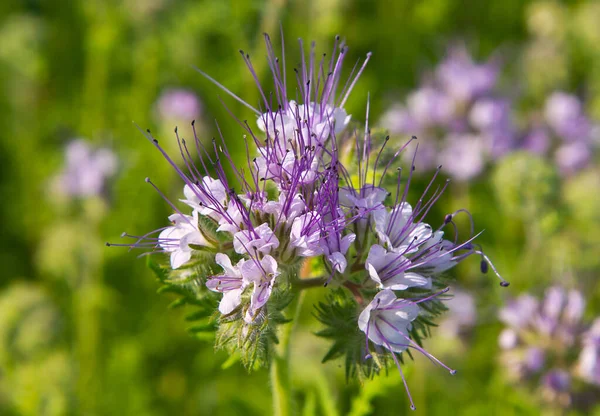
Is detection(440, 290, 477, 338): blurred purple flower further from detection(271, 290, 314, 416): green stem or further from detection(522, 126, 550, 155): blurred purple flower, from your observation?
detection(271, 290, 314, 416): green stem

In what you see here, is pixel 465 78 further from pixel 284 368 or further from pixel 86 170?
pixel 284 368

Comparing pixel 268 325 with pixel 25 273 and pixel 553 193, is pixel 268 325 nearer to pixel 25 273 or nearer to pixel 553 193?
pixel 553 193

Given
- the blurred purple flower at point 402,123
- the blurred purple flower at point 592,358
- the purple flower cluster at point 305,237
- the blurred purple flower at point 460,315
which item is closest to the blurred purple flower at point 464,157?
the blurred purple flower at point 402,123

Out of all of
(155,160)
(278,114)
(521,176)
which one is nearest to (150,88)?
(155,160)

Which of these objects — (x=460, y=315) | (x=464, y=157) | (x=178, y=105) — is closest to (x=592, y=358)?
(x=460, y=315)

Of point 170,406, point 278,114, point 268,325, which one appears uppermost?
point 278,114

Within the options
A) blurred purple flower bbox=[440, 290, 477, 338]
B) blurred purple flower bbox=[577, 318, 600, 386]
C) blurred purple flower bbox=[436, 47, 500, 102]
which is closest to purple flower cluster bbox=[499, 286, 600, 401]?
blurred purple flower bbox=[577, 318, 600, 386]
